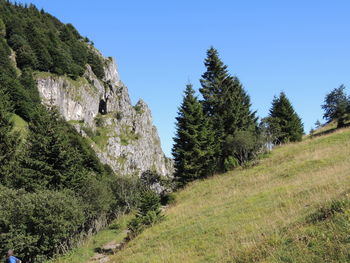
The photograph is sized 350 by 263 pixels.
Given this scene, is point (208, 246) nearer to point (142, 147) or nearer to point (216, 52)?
point (216, 52)

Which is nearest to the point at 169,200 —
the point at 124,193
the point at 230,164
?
the point at 124,193

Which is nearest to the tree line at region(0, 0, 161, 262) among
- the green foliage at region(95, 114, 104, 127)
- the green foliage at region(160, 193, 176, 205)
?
the green foliage at region(160, 193, 176, 205)

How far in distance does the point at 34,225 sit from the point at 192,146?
1582cm

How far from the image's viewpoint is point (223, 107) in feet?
105

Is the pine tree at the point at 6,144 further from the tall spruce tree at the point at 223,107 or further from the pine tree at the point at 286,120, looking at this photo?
the pine tree at the point at 286,120

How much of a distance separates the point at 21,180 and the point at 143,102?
127 m

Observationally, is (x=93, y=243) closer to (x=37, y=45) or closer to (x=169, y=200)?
(x=169, y=200)

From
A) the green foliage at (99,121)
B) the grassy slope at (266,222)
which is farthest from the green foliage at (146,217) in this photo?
the green foliage at (99,121)

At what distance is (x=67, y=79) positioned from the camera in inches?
3969

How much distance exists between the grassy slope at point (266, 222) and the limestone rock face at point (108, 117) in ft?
238

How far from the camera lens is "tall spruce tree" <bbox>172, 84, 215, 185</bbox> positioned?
27656 millimetres

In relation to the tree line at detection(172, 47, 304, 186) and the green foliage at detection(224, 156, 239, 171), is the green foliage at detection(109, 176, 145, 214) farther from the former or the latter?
the green foliage at detection(224, 156, 239, 171)

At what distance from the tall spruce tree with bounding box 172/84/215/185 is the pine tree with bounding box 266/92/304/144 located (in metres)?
12.0

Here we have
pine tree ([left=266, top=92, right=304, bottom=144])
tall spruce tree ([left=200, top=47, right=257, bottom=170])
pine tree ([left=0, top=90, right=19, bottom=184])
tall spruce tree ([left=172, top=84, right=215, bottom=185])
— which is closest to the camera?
pine tree ([left=0, top=90, right=19, bottom=184])
